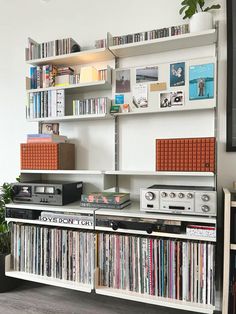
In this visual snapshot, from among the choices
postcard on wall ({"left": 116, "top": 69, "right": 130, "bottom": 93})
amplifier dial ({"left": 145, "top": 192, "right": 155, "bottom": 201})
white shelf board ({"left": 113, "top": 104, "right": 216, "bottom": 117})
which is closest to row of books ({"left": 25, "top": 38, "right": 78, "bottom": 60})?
postcard on wall ({"left": 116, "top": 69, "right": 130, "bottom": 93})

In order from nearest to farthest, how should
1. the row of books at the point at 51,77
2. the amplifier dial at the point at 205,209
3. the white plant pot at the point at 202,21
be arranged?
the amplifier dial at the point at 205,209 → the white plant pot at the point at 202,21 → the row of books at the point at 51,77

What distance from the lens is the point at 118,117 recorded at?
6.32 ft

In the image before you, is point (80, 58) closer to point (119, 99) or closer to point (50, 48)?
point (50, 48)

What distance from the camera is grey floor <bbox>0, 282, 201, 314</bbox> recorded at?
1.63m

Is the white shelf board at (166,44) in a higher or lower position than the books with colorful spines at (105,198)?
higher

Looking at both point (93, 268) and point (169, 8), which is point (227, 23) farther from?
point (93, 268)

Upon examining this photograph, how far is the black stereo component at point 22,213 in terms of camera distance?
1.74m

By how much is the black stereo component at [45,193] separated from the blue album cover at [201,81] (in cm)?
109

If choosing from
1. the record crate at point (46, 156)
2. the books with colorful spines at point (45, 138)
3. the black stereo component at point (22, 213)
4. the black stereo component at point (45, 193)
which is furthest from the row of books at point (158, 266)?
the books with colorful spines at point (45, 138)

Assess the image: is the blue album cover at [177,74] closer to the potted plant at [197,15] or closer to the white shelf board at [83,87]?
the potted plant at [197,15]

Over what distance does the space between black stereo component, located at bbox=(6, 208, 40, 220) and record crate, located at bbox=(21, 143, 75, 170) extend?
0.32 m

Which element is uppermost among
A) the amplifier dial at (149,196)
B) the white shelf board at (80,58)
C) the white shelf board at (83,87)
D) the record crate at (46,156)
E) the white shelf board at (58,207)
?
the white shelf board at (80,58)

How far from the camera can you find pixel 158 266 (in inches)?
58.1

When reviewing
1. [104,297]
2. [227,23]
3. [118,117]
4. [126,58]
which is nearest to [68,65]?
[126,58]
